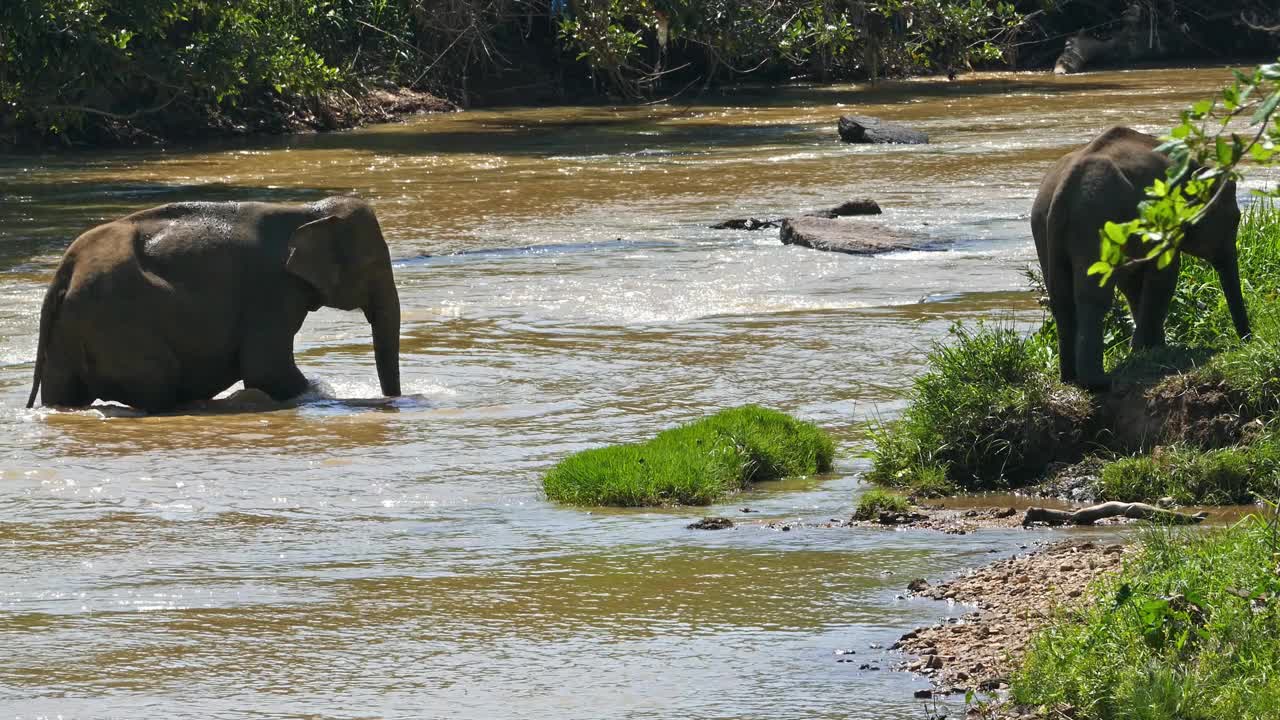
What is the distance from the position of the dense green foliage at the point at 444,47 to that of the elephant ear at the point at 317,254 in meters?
11.2

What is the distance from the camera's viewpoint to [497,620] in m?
6.68

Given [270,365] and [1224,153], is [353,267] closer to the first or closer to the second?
[270,365]

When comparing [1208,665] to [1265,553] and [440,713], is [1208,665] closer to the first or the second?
[1265,553]

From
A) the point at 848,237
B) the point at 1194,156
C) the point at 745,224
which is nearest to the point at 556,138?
the point at 745,224

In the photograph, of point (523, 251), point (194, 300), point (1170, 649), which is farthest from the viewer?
point (523, 251)

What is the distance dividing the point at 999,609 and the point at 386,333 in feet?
21.1

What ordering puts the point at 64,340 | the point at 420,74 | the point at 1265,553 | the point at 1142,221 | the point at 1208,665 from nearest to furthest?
the point at 1142,221 < the point at 1208,665 < the point at 1265,553 < the point at 64,340 < the point at 420,74

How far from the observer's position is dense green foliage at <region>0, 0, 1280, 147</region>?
81.5ft

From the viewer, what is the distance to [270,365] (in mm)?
11977

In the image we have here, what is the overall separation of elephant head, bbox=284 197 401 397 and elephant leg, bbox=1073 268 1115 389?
474 centimetres

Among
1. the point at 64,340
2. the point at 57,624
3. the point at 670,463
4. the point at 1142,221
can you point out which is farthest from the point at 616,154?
the point at 1142,221

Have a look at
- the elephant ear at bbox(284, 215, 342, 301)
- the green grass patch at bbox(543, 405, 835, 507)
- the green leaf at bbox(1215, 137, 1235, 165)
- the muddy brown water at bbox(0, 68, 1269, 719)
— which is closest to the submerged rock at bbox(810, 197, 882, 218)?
the muddy brown water at bbox(0, 68, 1269, 719)

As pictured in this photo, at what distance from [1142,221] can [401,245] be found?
16818 mm

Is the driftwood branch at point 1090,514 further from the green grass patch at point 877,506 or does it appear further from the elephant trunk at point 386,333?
the elephant trunk at point 386,333
